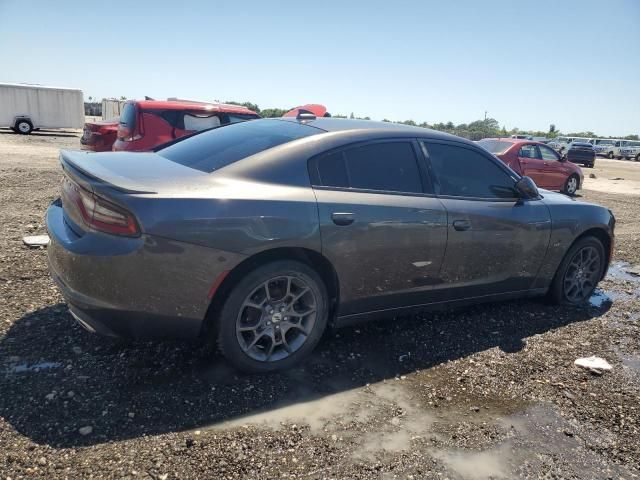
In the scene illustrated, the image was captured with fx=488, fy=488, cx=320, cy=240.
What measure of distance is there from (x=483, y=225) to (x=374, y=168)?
1040mm

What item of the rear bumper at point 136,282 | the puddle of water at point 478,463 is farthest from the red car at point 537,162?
the rear bumper at point 136,282

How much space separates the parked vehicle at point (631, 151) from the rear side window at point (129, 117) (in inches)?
1708

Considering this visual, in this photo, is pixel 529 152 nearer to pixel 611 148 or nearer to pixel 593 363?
pixel 593 363

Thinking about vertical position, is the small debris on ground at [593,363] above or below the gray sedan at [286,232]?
below

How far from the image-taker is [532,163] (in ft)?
41.5

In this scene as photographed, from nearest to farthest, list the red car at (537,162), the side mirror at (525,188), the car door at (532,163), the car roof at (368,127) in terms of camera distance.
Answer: the car roof at (368,127) → the side mirror at (525,188) → the red car at (537,162) → the car door at (532,163)

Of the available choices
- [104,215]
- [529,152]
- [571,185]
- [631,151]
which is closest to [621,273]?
[104,215]

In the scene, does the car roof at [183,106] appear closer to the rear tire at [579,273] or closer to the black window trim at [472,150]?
the black window trim at [472,150]

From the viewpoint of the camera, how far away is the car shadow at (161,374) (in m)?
2.51

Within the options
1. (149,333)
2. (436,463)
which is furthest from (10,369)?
(436,463)

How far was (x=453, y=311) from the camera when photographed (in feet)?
14.4

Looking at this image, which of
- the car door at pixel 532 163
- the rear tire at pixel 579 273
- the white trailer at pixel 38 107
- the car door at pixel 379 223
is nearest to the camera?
the car door at pixel 379 223

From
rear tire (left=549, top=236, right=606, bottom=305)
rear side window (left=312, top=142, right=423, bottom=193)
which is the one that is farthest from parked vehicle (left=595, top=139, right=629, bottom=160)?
rear side window (left=312, top=142, right=423, bottom=193)

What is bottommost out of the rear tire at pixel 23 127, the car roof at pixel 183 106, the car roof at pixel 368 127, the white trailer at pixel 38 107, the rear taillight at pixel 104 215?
the rear tire at pixel 23 127
